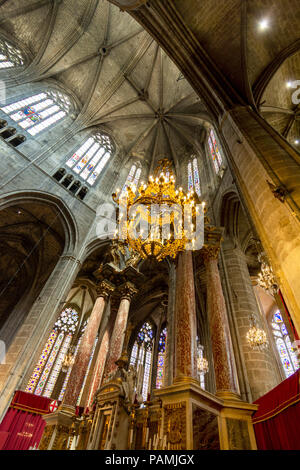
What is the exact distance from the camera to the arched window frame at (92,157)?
1309 cm

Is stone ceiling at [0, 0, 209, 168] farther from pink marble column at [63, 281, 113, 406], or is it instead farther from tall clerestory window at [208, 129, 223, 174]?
pink marble column at [63, 281, 113, 406]

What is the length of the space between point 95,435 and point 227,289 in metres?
5.37

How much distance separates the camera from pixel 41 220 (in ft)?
40.1

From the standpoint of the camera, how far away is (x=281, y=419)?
396 cm

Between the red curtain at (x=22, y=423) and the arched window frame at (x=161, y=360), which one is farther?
the arched window frame at (x=161, y=360)

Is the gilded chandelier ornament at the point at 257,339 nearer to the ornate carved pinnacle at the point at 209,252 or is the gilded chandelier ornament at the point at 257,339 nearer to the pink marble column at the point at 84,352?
the ornate carved pinnacle at the point at 209,252

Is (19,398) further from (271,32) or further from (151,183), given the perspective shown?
(271,32)

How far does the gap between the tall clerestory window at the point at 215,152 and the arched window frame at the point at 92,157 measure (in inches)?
261

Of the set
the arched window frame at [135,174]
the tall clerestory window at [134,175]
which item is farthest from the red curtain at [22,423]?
the tall clerestory window at [134,175]

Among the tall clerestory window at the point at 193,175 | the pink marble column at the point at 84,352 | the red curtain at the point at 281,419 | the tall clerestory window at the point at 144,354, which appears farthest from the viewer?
the tall clerestory window at the point at 193,175

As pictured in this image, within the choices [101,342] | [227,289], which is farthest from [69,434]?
[227,289]

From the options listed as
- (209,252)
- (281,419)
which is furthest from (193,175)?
(281,419)

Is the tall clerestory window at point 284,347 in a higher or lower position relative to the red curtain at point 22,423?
higher

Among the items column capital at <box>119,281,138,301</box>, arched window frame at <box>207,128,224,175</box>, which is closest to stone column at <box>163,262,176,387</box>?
column capital at <box>119,281,138,301</box>
